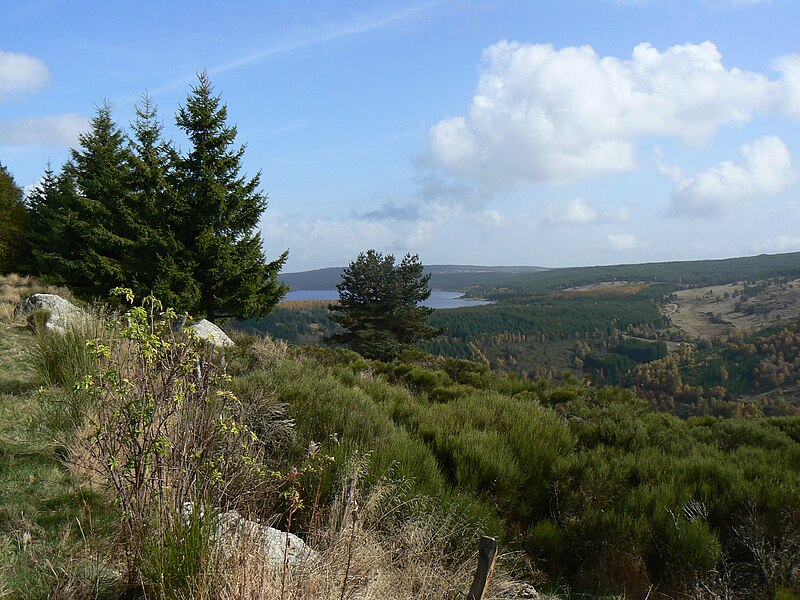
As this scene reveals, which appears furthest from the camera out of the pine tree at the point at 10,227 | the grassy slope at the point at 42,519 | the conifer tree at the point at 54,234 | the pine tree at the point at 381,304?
the pine tree at the point at 381,304

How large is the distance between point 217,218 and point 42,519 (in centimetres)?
1541

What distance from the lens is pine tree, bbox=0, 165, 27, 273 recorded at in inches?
1125

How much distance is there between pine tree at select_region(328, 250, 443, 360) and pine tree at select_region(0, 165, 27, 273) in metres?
19.0

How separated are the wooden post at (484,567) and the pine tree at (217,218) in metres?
16.5

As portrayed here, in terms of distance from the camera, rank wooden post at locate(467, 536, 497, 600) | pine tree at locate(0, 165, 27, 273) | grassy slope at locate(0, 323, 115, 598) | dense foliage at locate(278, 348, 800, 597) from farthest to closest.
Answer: pine tree at locate(0, 165, 27, 273) < dense foliage at locate(278, 348, 800, 597) < grassy slope at locate(0, 323, 115, 598) < wooden post at locate(467, 536, 497, 600)

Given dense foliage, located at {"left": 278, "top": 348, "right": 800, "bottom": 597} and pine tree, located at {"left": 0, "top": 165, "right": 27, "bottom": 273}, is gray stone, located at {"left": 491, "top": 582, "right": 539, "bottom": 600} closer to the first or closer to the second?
dense foliage, located at {"left": 278, "top": 348, "right": 800, "bottom": 597}

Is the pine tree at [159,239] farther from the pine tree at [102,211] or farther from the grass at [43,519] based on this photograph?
the grass at [43,519]

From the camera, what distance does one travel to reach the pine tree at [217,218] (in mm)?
17172

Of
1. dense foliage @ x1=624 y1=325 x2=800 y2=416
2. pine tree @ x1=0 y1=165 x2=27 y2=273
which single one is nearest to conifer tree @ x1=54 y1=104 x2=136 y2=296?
pine tree @ x1=0 y1=165 x2=27 y2=273

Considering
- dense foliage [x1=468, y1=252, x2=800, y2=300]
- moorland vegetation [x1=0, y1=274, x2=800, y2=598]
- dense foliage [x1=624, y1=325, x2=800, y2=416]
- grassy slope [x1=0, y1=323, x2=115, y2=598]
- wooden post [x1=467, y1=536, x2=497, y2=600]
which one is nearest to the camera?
wooden post [x1=467, y1=536, x2=497, y2=600]

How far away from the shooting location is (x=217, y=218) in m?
17.6

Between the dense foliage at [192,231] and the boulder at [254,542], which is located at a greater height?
the dense foliage at [192,231]

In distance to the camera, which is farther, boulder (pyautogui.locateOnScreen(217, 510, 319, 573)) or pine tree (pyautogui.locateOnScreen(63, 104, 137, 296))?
pine tree (pyautogui.locateOnScreen(63, 104, 137, 296))

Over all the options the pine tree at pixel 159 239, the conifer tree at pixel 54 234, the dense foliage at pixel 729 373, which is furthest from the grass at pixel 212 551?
the dense foliage at pixel 729 373
